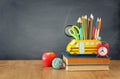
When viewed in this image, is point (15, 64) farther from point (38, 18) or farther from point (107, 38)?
point (107, 38)

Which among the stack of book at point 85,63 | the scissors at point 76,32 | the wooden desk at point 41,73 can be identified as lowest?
the wooden desk at point 41,73

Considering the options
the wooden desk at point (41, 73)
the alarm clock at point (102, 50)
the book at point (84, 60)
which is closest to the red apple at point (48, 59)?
the wooden desk at point (41, 73)

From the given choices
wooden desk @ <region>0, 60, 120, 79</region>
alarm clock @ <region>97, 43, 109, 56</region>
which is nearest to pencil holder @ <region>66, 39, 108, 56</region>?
alarm clock @ <region>97, 43, 109, 56</region>

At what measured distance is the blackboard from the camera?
5.49 feet

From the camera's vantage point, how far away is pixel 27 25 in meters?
1.68

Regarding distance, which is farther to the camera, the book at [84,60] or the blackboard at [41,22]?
the blackboard at [41,22]

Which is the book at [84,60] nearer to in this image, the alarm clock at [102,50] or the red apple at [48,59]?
the alarm clock at [102,50]

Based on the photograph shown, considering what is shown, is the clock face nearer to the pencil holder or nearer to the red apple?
the pencil holder

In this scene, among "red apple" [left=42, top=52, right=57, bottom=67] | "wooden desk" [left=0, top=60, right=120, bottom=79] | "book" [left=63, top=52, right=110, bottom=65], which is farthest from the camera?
"red apple" [left=42, top=52, right=57, bottom=67]

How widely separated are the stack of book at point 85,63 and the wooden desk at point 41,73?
42 mm

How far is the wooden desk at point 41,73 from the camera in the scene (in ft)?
3.94

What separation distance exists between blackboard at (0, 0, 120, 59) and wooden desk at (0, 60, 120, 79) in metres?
0.17

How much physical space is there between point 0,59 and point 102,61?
716 mm

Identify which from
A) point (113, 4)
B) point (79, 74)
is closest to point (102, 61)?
point (79, 74)
